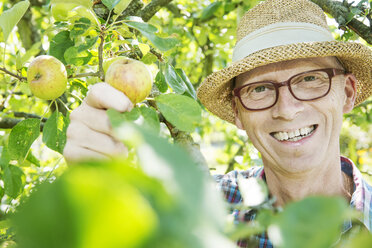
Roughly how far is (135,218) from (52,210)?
55 mm

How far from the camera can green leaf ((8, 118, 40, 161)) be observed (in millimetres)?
1119

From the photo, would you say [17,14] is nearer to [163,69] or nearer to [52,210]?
[163,69]

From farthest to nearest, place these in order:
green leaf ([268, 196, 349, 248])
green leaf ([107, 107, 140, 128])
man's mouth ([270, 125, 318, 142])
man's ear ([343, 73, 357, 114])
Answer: man's ear ([343, 73, 357, 114]) < man's mouth ([270, 125, 318, 142]) < green leaf ([107, 107, 140, 128]) < green leaf ([268, 196, 349, 248])

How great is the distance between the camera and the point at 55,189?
0.71ft

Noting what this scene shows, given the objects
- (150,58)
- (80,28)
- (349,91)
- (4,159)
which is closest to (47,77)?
(80,28)

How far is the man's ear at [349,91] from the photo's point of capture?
1.78 meters

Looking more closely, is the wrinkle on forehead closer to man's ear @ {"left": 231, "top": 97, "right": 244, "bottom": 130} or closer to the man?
the man

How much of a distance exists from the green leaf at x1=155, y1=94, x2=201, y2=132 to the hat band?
36.0 inches

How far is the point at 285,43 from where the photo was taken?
61.8 inches

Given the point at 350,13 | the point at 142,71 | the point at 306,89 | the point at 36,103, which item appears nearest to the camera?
the point at 142,71

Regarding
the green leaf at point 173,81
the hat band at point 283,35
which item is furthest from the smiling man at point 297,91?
the green leaf at point 173,81

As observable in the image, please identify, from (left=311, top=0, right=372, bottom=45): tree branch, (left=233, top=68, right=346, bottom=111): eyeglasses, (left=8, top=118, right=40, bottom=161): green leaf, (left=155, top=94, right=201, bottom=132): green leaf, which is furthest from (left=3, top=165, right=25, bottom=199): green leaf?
(left=311, top=0, right=372, bottom=45): tree branch

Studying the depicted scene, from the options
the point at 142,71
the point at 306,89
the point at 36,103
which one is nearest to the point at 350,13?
the point at 306,89

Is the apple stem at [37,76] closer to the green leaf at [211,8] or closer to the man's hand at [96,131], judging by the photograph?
the man's hand at [96,131]
